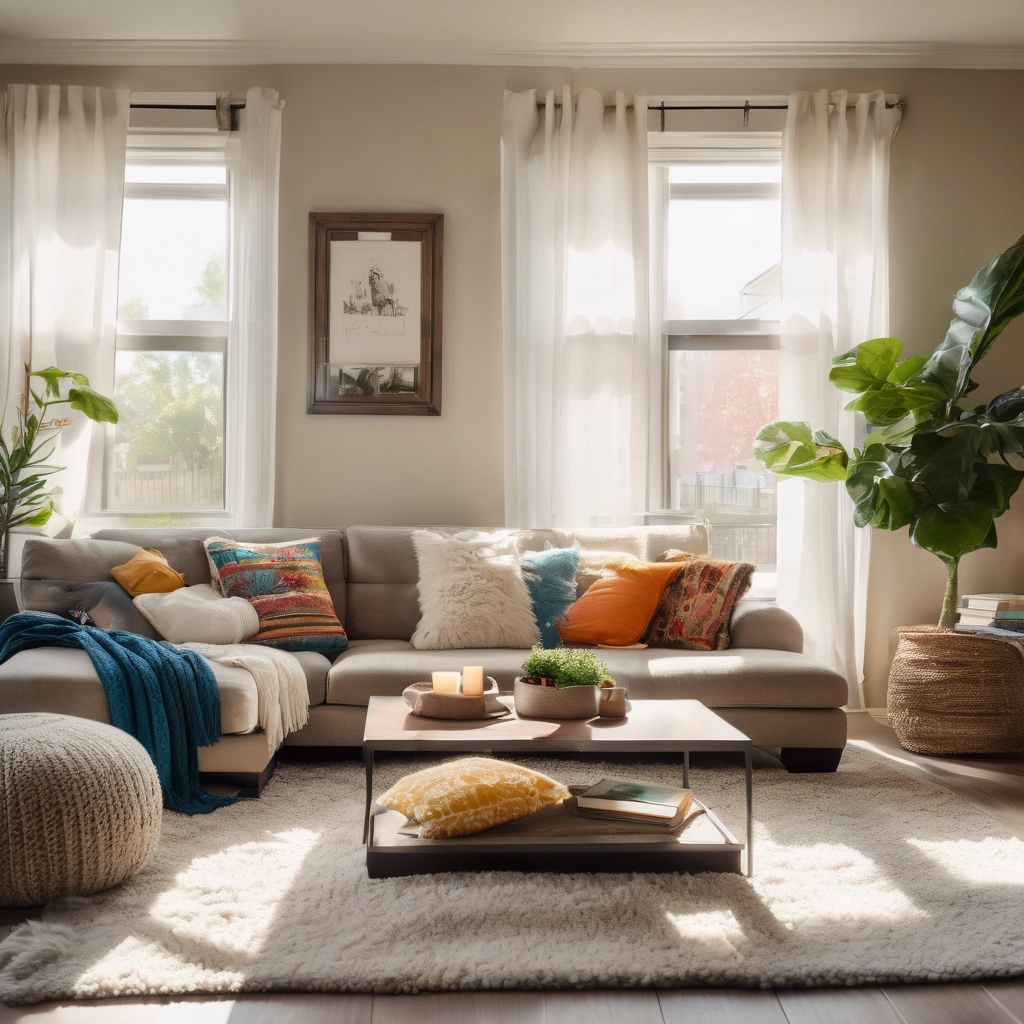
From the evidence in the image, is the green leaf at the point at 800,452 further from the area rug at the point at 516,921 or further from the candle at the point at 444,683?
the candle at the point at 444,683

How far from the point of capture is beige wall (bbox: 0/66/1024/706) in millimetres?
4328

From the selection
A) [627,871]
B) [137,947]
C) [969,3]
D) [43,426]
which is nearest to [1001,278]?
[969,3]

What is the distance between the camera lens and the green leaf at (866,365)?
3955 mm

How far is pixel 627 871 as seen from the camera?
2.29 metres

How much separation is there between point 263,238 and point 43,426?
123cm

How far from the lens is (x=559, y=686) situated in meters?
2.44

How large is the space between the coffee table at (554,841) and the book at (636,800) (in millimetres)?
58

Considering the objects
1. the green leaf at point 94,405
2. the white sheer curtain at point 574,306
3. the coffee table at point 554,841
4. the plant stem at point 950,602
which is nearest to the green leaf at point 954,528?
the plant stem at point 950,602

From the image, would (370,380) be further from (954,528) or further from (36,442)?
(954,528)

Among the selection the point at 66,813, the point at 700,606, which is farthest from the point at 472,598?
the point at 66,813

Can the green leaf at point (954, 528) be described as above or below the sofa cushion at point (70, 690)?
above

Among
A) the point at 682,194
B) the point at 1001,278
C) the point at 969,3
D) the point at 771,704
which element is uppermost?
the point at 969,3

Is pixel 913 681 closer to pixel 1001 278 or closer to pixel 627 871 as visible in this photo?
pixel 1001 278

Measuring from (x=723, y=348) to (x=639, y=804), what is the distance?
9.02ft
